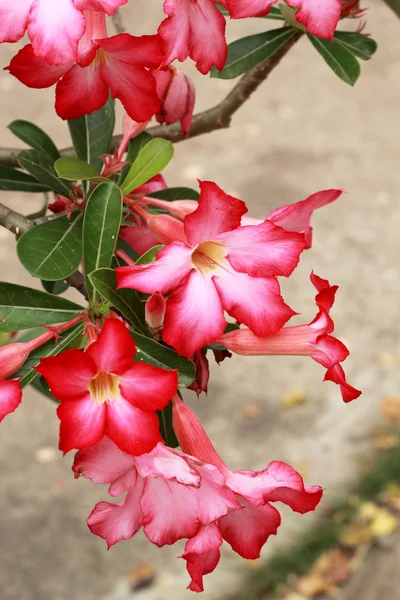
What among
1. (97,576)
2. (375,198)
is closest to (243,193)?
(375,198)

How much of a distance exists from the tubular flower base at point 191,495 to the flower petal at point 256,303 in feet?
0.39

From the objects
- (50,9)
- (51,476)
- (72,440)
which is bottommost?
(51,476)

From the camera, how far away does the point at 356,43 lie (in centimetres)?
120

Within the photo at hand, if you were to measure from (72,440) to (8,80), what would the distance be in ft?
16.5

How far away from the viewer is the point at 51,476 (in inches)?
124

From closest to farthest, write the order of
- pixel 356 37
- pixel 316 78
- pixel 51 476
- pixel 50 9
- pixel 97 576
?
pixel 50 9
pixel 356 37
pixel 97 576
pixel 51 476
pixel 316 78

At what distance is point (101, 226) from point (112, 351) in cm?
23

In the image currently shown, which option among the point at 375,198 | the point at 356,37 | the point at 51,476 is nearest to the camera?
the point at 356,37

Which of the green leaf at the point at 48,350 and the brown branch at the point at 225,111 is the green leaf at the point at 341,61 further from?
the green leaf at the point at 48,350

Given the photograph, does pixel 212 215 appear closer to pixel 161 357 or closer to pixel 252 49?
pixel 161 357

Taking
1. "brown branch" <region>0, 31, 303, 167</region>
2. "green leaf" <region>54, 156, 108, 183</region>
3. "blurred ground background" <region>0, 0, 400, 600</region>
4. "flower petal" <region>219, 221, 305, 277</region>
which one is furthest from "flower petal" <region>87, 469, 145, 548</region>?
"blurred ground background" <region>0, 0, 400, 600</region>

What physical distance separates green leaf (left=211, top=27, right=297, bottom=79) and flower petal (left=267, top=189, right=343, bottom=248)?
372mm

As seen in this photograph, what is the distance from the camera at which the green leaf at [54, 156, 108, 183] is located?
88cm

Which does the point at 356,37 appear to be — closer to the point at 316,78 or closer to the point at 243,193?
the point at 243,193
